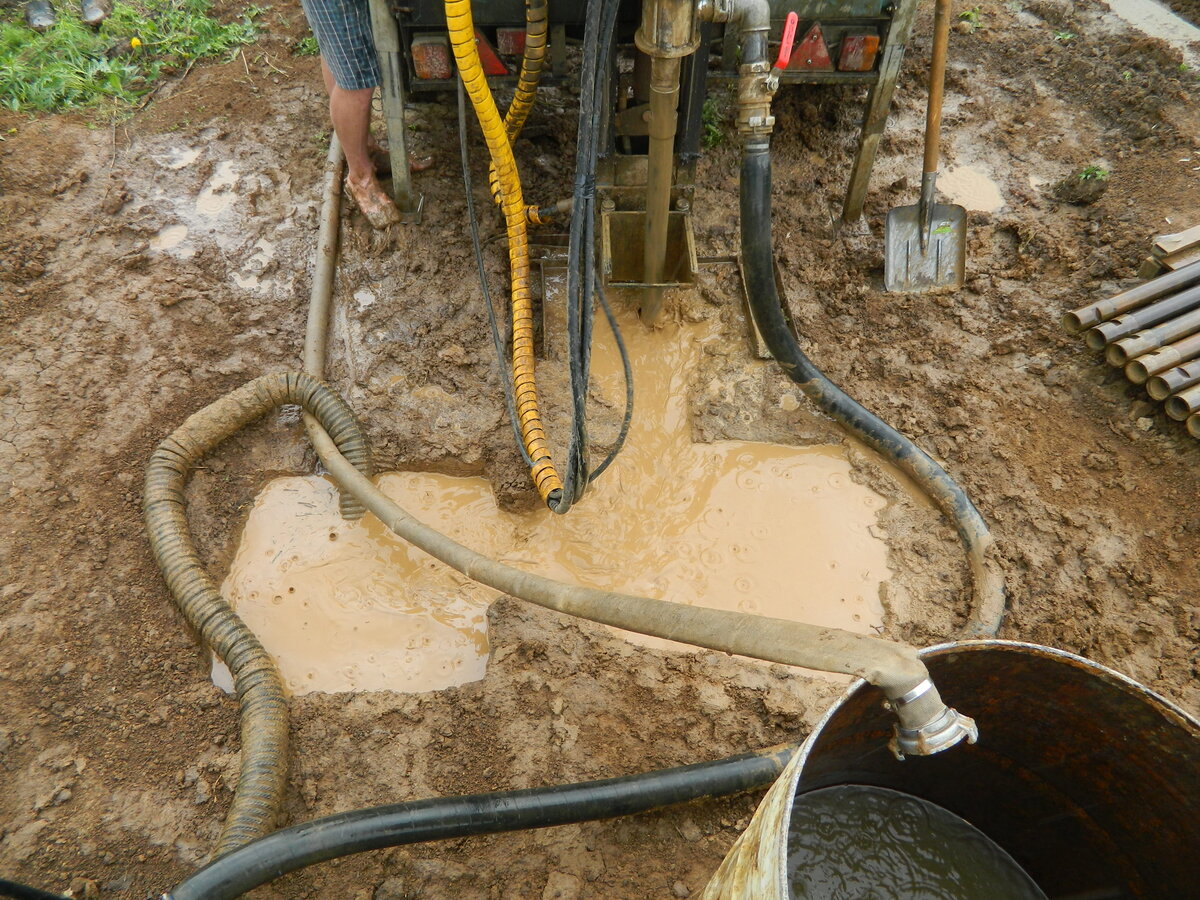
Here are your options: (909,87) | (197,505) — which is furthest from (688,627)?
(909,87)

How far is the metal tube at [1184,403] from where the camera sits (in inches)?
129

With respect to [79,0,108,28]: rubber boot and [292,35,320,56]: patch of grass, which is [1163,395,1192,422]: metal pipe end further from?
[79,0,108,28]: rubber boot

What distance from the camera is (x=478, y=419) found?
3459mm

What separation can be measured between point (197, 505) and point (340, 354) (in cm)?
94

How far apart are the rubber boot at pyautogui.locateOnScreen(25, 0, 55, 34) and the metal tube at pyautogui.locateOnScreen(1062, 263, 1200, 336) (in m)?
6.54

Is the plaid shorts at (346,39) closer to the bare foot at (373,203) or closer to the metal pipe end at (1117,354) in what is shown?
the bare foot at (373,203)

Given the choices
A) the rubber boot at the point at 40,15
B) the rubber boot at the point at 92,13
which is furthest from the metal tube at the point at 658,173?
the rubber boot at the point at 40,15

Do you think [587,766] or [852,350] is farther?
[852,350]

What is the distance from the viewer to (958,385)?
369 cm

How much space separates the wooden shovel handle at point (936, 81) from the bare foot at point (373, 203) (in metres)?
2.79

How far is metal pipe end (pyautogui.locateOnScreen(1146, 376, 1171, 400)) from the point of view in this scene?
133 inches

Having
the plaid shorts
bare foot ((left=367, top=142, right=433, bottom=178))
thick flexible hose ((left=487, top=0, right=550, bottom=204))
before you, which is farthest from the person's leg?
thick flexible hose ((left=487, top=0, right=550, bottom=204))

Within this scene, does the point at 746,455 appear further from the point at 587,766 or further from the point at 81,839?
the point at 81,839

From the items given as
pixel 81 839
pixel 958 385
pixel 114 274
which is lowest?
pixel 81 839
